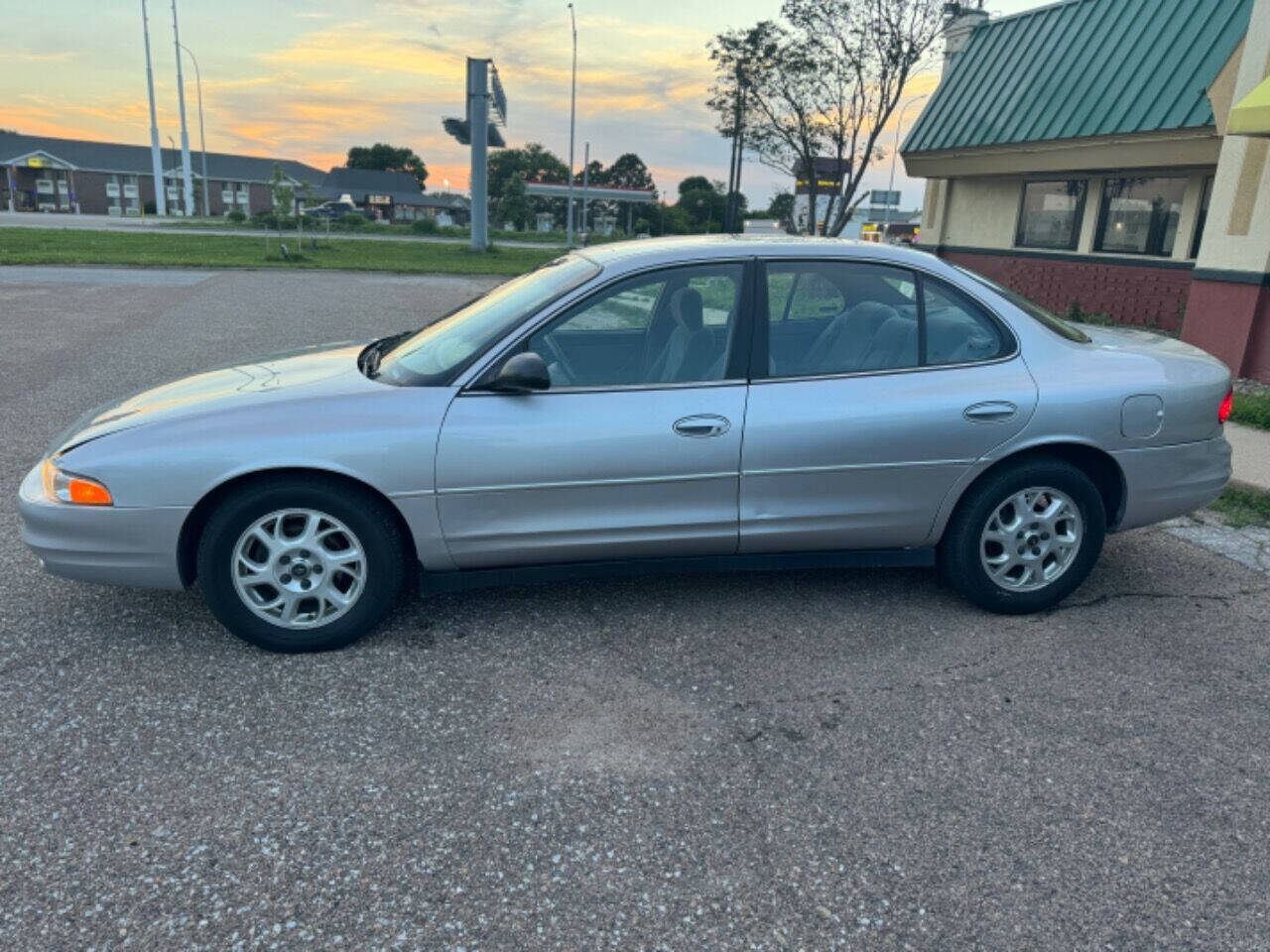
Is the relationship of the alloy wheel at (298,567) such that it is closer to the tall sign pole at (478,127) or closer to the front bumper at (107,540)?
the front bumper at (107,540)

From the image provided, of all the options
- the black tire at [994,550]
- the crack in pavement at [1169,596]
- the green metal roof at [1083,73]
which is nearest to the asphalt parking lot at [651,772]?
the crack in pavement at [1169,596]

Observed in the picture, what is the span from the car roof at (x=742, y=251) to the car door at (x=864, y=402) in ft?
0.18

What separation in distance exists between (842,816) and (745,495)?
142 centimetres

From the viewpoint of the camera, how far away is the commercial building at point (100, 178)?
3403 inches

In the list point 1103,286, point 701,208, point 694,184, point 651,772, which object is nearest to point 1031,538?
point 651,772

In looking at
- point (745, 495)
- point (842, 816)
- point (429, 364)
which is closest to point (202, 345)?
point (429, 364)

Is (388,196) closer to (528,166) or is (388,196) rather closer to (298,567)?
(528,166)

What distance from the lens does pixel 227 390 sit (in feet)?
12.9

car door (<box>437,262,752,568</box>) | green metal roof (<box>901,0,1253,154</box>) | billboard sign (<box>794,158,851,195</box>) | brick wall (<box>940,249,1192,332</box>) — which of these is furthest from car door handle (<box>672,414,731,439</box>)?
billboard sign (<box>794,158,851,195</box>)

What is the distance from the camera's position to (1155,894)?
250 cm

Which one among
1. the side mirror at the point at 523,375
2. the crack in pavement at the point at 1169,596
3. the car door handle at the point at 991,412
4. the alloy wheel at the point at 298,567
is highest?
the side mirror at the point at 523,375

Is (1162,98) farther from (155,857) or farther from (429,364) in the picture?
(155,857)

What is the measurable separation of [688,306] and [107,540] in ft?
8.10

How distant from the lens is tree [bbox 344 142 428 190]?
4569 inches
